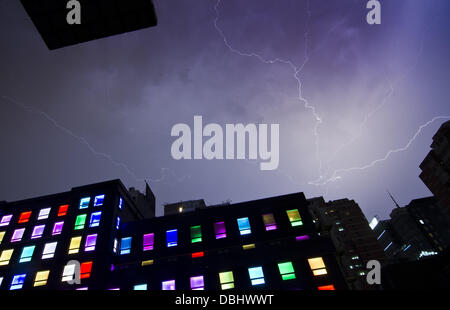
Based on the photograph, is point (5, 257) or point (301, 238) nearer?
point (301, 238)

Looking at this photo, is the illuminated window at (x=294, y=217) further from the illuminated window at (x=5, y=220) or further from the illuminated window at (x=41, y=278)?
the illuminated window at (x=5, y=220)

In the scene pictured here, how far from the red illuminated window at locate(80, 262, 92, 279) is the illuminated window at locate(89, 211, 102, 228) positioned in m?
3.76

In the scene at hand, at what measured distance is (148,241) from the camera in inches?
996

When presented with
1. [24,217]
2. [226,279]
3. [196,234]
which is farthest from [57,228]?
[226,279]

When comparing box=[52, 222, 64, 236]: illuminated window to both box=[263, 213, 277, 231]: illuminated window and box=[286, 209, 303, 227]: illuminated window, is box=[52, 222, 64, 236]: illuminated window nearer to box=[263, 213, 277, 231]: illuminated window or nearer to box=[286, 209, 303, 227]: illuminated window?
box=[263, 213, 277, 231]: illuminated window

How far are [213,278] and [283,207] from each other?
9357mm

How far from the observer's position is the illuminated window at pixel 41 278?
23280 mm

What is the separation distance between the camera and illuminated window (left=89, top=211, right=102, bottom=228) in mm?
26016

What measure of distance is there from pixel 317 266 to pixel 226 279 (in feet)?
24.8

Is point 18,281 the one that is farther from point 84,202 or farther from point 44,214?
point 84,202

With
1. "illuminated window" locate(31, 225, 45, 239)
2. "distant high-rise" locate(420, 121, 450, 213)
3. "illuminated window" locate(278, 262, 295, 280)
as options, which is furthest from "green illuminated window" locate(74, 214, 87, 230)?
"distant high-rise" locate(420, 121, 450, 213)

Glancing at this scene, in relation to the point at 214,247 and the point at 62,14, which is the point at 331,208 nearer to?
the point at 214,247

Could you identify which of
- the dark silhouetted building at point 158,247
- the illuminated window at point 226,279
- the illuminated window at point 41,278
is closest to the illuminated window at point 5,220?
the dark silhouetted building at point 158,247
